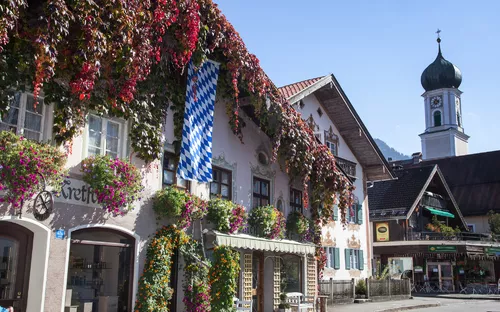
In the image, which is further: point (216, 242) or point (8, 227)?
point (216, 242)

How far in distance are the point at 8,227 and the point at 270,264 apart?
28.9 feet

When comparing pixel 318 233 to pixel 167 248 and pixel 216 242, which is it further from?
pixel 167 248

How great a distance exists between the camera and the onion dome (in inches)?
3120

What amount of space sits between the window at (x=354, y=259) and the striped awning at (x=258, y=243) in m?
8.10

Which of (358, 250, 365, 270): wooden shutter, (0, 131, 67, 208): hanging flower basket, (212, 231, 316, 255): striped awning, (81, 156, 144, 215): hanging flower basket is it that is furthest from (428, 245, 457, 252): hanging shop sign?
(0, 131, 67, 208): hanging flower basket

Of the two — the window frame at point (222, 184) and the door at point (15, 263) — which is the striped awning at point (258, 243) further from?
the door at point (15, 263)

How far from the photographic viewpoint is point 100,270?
1253cm

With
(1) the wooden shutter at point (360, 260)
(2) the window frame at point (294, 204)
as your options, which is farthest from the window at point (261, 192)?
(1) the wooden shutter at point (360, 260)

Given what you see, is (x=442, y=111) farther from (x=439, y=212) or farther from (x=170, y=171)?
(x=170, y=171)

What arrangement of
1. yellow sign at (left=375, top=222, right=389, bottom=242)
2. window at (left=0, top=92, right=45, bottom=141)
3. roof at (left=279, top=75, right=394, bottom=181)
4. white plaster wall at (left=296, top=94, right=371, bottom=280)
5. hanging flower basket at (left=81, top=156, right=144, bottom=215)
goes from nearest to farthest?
window at (left=0, top=92, right=45, bottom=141) < hanging flower basket at (left=81, top=156, right=144, bottom=215) < roof at (left=279, top=75, right=394, bottom=181) < white plaster wall at (left=296, top=94, right=371, bottom=280) < yellow sign at (left=375, top=222, right=389, bottom=242)

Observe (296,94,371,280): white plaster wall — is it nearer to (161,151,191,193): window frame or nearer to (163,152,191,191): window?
(161,151,191,193): window frame

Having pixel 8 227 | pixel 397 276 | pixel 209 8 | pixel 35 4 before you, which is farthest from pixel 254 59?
pixel 397 276

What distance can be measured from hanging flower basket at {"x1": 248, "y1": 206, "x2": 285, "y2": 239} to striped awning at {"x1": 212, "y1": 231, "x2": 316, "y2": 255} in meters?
0.54

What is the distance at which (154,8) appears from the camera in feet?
39.1
